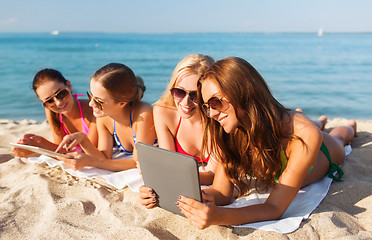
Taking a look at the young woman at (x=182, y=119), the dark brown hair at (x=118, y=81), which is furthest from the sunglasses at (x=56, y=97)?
the young woman at (x=182, y=119)

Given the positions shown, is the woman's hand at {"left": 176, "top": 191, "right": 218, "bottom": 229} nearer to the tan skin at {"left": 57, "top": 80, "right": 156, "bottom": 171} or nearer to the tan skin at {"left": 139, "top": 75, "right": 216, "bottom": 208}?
the tan skin at {"left": 139, "top": 75, "right": 216, "bottom": 208}

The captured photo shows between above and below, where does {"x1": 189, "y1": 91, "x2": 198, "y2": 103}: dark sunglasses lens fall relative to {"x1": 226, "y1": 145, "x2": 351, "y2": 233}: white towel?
above

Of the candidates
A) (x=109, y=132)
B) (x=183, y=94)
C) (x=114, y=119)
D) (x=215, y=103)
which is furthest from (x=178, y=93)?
(x=109, y=132)

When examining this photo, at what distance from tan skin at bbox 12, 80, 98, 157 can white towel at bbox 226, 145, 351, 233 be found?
81.7 inches

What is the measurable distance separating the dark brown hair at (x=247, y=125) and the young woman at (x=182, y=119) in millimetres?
431

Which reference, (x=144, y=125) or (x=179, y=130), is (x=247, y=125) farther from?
(x=144, y=125)

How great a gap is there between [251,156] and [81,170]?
Answer: 6.25 ft

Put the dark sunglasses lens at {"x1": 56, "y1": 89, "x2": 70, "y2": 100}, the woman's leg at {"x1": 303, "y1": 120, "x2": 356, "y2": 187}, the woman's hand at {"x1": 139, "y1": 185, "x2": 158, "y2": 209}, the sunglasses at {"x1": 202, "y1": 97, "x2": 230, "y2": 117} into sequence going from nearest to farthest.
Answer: the sunglasses at {"x1": 202, "y1": 97, "x2": 230, "y2": 117}, the woman's hand at {"x1": 139, "y1": 185, "x2": 158, "y2": 209}, the woman's leg at {"x1": 303, "y1": 120, "x2": 356, "y2": 187}, the dark sunglasses lens at {"x1": 56, "y1": 89, "x2": 70, "y2": 100}

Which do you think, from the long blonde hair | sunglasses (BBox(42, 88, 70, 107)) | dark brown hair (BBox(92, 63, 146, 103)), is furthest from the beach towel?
the long blonde hair

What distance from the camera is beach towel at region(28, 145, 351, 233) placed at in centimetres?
223

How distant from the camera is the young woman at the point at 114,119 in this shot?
3123 mm

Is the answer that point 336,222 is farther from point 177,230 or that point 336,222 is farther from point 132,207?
point 132,207

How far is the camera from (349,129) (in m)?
4.37

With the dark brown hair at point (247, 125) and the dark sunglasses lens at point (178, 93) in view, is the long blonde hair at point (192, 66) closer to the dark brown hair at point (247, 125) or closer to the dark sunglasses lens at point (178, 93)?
the dark sunglasses lens at point (178, 93)
